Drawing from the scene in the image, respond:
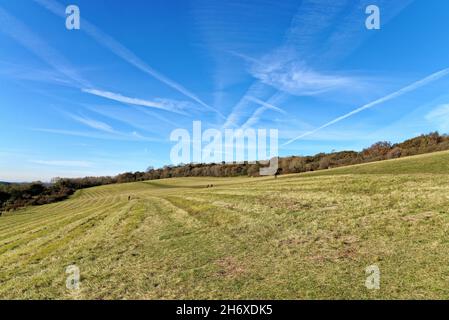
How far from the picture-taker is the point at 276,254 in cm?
1246

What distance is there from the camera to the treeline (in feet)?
250

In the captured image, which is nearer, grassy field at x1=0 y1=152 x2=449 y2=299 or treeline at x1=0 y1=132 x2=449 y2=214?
grassy field at x1=0 y1=152 x2=449 y2=299

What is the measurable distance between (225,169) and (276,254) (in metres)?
118

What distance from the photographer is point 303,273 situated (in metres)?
10.1

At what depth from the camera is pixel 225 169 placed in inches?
5133

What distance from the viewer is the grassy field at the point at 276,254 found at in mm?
9305

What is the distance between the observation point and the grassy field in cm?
930

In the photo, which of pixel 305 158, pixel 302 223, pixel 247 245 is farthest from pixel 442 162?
pixel 305 158

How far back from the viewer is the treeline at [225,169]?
7631 centimetres

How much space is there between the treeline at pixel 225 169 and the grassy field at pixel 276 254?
54.6 metres

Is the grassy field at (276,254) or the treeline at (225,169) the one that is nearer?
the grassy field at (276,254)

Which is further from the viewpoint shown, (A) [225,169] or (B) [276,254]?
(A) [225,169]

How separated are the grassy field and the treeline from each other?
2148 inches

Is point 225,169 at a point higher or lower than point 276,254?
higher
